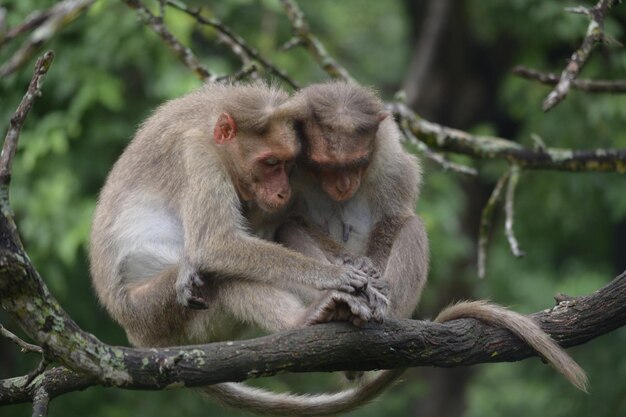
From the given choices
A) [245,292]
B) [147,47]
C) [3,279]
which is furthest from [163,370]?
[147,47]

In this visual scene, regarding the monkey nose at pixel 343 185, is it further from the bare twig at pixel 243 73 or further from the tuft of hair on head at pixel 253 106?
the bare twig at pixel 243 73

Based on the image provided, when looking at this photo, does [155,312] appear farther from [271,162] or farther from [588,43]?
[588,43]

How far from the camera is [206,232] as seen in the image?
5324 millimetres

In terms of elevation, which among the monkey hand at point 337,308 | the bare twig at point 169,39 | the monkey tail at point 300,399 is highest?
the bare twig at point 169,39

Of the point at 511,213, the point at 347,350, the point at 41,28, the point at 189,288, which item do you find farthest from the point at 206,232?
the point at 511,213

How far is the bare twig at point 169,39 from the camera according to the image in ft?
22.2

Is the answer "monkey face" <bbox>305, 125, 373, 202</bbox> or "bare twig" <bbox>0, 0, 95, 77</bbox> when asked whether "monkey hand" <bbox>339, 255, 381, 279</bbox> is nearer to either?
"monkey face" <bbox>305, 125, 373, 202</bbox>

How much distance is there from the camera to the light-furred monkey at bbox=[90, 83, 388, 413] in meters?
5.23

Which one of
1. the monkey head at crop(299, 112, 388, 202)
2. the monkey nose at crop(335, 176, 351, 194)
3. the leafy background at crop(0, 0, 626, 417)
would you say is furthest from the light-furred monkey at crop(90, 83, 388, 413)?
the leafy background at crop(0, 0, 626, 417)

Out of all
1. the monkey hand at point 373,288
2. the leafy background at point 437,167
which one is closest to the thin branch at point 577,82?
the monkey hand at point 373,288

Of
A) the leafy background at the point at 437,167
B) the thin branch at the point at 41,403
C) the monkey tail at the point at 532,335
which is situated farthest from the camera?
the leafy background at the point at 437,167

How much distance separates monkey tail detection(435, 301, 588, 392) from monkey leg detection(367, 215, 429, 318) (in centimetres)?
56

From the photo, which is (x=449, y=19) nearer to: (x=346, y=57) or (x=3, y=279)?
(x=346, y=57)

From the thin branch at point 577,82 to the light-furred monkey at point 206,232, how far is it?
155cm
